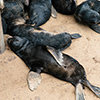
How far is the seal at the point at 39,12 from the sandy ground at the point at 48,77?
117cm

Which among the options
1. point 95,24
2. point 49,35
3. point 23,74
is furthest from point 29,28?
point 95,24

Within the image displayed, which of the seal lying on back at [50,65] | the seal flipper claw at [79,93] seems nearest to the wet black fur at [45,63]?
the seal lying on back at [50,65]

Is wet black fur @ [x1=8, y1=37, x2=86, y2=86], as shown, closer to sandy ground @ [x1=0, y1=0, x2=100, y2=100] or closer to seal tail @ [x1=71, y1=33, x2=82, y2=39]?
sandy ground @ [x1=0, y1=0, x2=100, y2=100]

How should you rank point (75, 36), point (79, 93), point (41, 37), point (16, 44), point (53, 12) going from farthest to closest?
point (53, 12)
point (75, 36)
point (41, 37)
point (16, 44)
point (79, 93)

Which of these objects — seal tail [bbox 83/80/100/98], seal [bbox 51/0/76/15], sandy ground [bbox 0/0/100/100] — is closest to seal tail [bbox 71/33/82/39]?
sandy ground [bbox 0/0/100/100]

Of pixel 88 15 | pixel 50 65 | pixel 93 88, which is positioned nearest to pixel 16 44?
pixel 50 65

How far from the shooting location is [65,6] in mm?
5508

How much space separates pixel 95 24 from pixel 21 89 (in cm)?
345

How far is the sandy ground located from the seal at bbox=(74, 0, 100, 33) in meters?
0.67

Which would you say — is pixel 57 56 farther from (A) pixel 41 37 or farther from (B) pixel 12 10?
(B) pixel 12 10

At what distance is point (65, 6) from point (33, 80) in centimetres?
321

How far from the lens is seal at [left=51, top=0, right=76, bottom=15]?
5.48 metres

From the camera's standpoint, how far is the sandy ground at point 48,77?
2.97m

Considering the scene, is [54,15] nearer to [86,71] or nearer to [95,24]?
[95,24]
